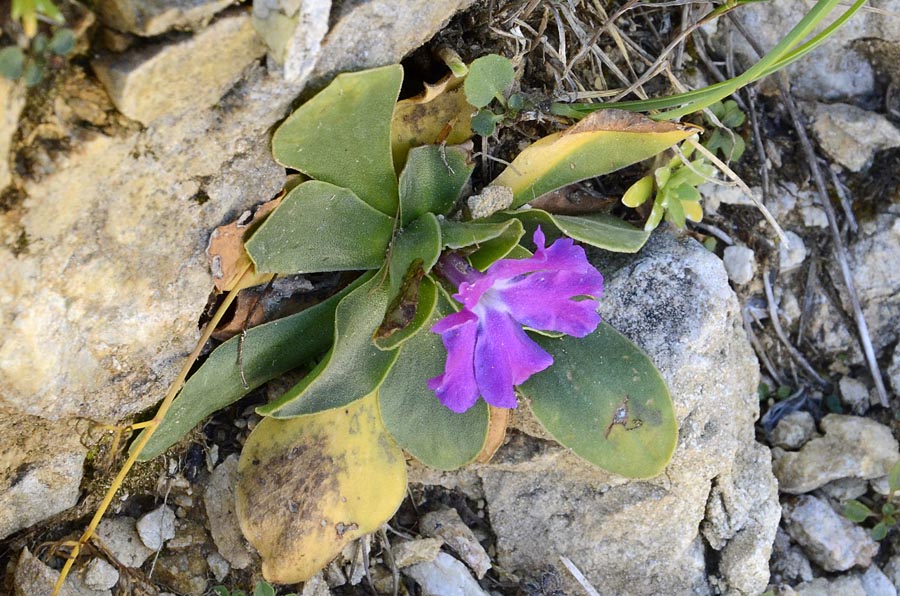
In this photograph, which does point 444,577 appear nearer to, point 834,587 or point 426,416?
point 426,416

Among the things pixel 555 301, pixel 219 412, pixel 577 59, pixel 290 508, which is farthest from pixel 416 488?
pixel 577 59

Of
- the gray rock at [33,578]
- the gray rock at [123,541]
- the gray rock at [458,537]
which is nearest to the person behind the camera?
the gray rock at [33,578]

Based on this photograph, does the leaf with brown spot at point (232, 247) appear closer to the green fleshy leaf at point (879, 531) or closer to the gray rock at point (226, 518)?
the gray rock at point (226, 518)

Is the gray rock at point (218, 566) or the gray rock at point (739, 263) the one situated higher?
the gray rock at point (218, 566)

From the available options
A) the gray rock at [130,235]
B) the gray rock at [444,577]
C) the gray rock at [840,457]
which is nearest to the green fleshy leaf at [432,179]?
the gray rock at [130,235]

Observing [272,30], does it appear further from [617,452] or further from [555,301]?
[617,452]

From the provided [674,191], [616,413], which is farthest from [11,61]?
[674,191]
